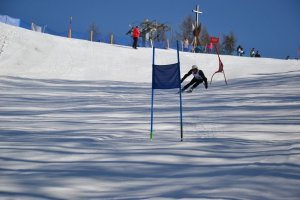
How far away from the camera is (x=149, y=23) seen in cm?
5206

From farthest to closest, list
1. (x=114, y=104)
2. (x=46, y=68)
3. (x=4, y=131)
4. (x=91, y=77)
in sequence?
1. (x=46, y=68)
2. (x=91, y=77)
3. (x=114, y=104)
4. (x=4, y=131)

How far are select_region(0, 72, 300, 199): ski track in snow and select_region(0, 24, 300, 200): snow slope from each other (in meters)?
0.01

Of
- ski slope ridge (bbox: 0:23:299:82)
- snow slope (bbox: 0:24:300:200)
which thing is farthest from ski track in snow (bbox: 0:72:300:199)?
ski slope ridge (bbox: 0:23:299:82)

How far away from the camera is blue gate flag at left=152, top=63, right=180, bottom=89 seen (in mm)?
6562

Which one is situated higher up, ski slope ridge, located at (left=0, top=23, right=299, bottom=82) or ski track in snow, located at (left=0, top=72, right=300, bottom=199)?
ski slope ridge, located at (left=0, top=23, right=299, bottom=82)

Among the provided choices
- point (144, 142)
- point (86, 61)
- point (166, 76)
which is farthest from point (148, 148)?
point (86, 61)

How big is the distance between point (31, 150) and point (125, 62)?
16.3 m

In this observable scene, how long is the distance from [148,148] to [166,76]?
5.17 feet

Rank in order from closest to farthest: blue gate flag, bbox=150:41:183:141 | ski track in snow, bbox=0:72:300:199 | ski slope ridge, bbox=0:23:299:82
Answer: ski track in snow, bbox=0:72:300:199, blue gate flag, bbox=150:41:183:141, ski slope ridge, bbox=0:23:299:82

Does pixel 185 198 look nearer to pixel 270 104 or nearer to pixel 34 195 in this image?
pixel 34 195

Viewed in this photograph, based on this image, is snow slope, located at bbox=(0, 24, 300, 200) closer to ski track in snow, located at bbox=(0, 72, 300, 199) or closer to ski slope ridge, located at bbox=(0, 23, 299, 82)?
ski track in snow, located at bbox=(0, 72, 300, 199)

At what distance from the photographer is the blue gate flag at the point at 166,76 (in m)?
6.56

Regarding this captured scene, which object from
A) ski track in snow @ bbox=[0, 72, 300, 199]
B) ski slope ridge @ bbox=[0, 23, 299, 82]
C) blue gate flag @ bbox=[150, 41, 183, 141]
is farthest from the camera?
ski slope ridge @ bbox=[0, 23, 299, 82]

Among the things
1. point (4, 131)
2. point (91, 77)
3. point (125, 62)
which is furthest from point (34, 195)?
point (125, 62)
